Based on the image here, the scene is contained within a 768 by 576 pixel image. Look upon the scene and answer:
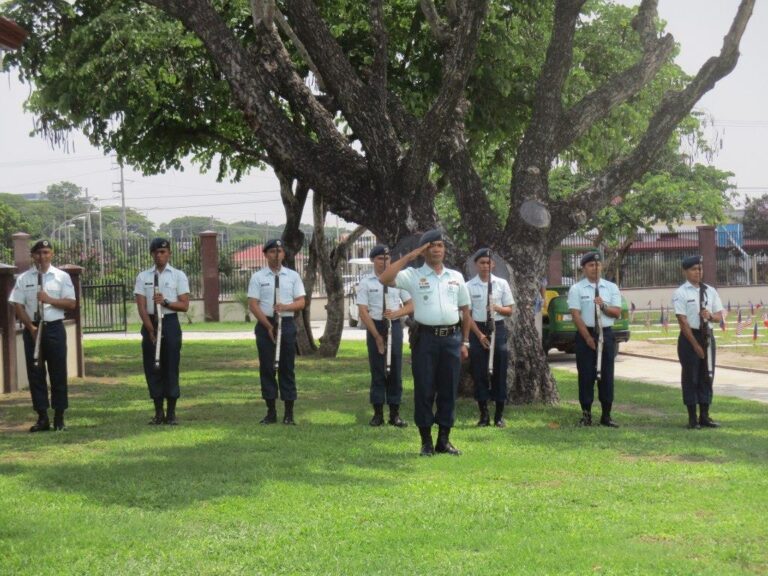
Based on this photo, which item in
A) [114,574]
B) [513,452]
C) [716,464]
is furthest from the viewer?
[513,452]

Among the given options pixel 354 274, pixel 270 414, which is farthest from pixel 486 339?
pixel 354 274

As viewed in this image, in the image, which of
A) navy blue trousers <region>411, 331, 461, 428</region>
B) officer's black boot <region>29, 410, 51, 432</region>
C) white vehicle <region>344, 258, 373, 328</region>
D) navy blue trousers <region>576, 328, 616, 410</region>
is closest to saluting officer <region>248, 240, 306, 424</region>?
officer's black boot <region>29, 410, 51, 432</region>

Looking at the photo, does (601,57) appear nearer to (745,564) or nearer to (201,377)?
Answer: (201,377)

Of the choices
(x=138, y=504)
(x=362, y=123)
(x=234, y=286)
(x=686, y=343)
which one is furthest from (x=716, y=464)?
(x=234, y=286)

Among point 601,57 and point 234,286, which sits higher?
point 601,57

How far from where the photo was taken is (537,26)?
69.6ft

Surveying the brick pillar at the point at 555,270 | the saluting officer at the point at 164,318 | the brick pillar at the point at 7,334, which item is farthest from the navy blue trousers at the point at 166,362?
the brick pillar at the point at 555,270

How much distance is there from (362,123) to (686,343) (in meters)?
4.93

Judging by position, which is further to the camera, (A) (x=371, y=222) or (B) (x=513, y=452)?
(A) (x=371, y=222)

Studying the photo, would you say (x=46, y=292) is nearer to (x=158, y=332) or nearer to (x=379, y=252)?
(x=158, y=332)

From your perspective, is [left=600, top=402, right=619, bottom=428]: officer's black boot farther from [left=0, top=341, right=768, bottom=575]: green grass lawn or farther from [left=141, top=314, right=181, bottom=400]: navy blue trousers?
[left=141, top=314, right=181, bottom=400]: navy blue trousers

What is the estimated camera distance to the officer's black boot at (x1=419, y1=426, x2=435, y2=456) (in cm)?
1062

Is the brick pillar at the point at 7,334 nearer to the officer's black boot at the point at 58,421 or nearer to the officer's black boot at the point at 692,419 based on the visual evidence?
the officer's black boot at the point at 58,421

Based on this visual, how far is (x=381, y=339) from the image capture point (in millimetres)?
12961
